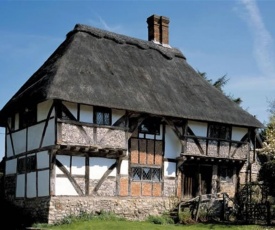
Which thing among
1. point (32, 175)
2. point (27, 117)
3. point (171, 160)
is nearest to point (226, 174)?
point (171, 160)

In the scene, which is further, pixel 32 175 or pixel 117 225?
pixel 32 175

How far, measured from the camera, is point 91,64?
25188 mm

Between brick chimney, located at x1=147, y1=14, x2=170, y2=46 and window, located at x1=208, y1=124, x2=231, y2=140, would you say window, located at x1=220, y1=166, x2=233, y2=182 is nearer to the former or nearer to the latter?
window, located at x1=208, y1=124, x2=231, y2=140

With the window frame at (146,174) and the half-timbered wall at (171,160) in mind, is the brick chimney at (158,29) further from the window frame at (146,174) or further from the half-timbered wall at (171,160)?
the window frame at (146,174)

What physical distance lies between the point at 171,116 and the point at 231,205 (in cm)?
656

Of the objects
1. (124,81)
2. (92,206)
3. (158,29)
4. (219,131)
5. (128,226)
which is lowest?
(128,226)

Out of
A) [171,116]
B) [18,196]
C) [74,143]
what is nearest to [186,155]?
[171,116]

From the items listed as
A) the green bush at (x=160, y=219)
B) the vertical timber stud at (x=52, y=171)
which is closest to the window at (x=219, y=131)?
the green bush at (x=160, y=219)

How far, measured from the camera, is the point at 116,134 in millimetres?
23641

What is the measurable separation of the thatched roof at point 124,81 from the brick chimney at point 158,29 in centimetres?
144

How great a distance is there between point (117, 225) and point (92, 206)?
2.12m

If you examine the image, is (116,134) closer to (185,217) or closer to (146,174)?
(146,174)

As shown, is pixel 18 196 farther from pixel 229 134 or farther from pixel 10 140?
pixel 229 134

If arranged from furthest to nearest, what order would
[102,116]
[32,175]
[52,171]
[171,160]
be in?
[171,160], [32,175], [102,116], [52,171]
